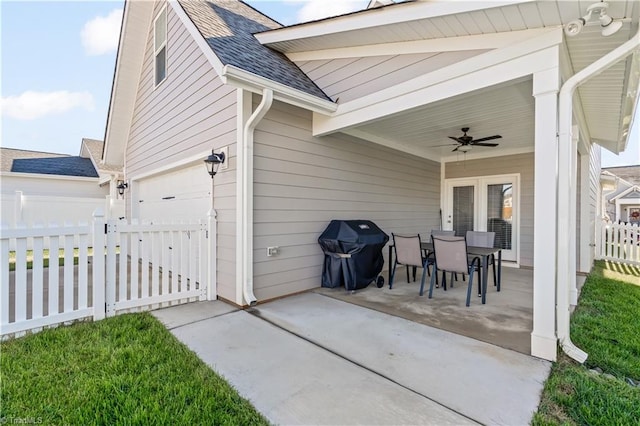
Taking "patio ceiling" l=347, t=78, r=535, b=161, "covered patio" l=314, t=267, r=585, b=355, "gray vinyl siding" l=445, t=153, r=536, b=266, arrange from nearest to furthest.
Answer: "covered patio" l=314, t=267, r=585, b=355 < "patio ceiling" l=347, t=78, r=535, b=161 < "gray vinyl siding" l=445, t=153, r=536, b=266

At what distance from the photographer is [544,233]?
2689mm

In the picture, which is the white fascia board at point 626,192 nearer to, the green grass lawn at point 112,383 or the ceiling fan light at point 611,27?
the ceiling fan light at point 611,27

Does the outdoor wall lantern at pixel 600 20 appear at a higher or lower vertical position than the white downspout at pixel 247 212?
higher

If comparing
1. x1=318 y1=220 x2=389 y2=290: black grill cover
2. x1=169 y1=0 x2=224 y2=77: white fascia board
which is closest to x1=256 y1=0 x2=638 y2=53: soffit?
x1=169 y1=0 x2=224 y2=77: white fascia board

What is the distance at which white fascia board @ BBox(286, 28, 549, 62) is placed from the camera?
2.99 meters

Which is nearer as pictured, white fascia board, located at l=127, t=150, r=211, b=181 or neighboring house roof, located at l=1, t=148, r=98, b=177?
white fascia board, located at l=127, t=150, r=211, b=181

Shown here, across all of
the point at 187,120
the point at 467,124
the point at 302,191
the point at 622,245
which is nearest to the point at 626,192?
the point at 622,245

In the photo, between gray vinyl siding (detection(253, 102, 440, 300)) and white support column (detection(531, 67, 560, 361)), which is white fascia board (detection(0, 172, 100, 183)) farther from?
white support column (detection(531, 67, 560, 361))

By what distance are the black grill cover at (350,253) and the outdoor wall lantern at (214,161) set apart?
6.42ft

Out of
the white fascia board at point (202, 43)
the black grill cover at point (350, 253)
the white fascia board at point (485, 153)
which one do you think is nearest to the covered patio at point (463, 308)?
the black grill cover at point (350, 253)

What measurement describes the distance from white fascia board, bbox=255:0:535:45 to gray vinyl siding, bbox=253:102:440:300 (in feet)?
3.88

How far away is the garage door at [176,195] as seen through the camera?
527 centimetres

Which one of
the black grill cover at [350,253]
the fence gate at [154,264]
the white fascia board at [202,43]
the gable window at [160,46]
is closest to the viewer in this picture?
the white fascia board at [202,43]

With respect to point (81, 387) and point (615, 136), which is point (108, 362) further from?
point (615, 136)
